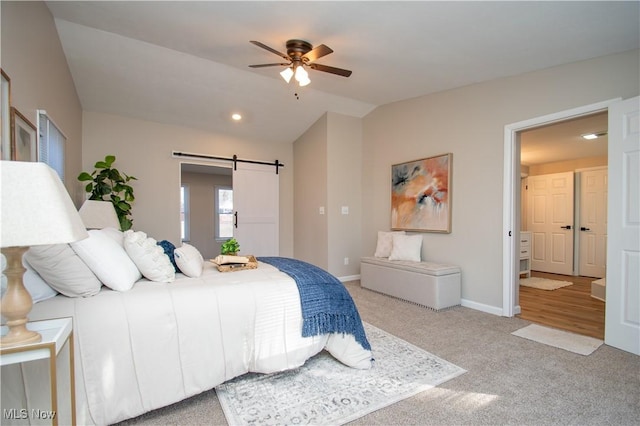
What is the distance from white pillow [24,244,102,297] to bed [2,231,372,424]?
0.05 m

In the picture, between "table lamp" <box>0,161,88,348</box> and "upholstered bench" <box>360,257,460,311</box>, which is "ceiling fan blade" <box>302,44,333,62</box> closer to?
"table lamp" <box>0,161,88,348</box>

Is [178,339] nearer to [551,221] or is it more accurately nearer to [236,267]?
[236,267]

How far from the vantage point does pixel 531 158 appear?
6219 millimetres

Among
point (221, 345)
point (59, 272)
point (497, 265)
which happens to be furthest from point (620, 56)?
point (59, 272)

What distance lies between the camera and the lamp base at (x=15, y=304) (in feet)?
3.65

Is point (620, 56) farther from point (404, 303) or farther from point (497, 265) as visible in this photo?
point (404, 303)

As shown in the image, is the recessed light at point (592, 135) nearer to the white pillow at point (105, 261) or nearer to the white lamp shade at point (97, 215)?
the white pillow at point (105, 261)

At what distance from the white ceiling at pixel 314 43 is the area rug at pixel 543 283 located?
3.44m

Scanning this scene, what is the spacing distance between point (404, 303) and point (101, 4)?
434 centimetres

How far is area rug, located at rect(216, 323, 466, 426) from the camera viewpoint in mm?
1688

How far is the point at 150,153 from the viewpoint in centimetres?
483

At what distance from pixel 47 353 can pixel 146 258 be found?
85cm

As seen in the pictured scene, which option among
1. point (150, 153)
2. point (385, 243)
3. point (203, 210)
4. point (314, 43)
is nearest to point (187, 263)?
point (314, 43)

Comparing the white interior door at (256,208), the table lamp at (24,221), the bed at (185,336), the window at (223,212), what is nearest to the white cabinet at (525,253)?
the white interior door at (256,208)
